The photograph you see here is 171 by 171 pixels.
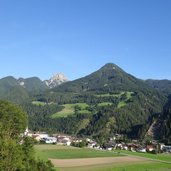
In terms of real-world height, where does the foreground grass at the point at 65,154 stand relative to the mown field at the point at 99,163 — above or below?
above

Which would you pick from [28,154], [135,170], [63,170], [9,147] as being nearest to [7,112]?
[63,170]

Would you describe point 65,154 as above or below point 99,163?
above

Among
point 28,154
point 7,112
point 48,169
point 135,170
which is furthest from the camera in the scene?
point 7,112

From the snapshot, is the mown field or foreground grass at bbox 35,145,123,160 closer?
the mown field

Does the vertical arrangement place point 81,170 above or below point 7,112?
below

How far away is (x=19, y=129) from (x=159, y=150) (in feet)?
302

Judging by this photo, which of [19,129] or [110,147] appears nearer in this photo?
[19,129]

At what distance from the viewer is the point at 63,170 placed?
289 feet

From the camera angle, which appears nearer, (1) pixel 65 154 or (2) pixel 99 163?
(2) pixel 99 163

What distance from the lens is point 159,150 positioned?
180250mm

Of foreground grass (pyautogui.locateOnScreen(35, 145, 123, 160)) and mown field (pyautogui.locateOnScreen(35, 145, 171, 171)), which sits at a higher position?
foreground grass (pyautogui.locateOnScreen(35, 145, 123, 160))

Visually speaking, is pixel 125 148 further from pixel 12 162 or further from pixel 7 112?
pixel 12 162

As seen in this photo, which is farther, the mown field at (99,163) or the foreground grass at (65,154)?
the foreground grass at (65,154)

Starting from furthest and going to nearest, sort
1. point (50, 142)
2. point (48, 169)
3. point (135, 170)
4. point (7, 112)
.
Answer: point (50, 142) < point (7, 112) < point (135, 170) < point (48, 169)
